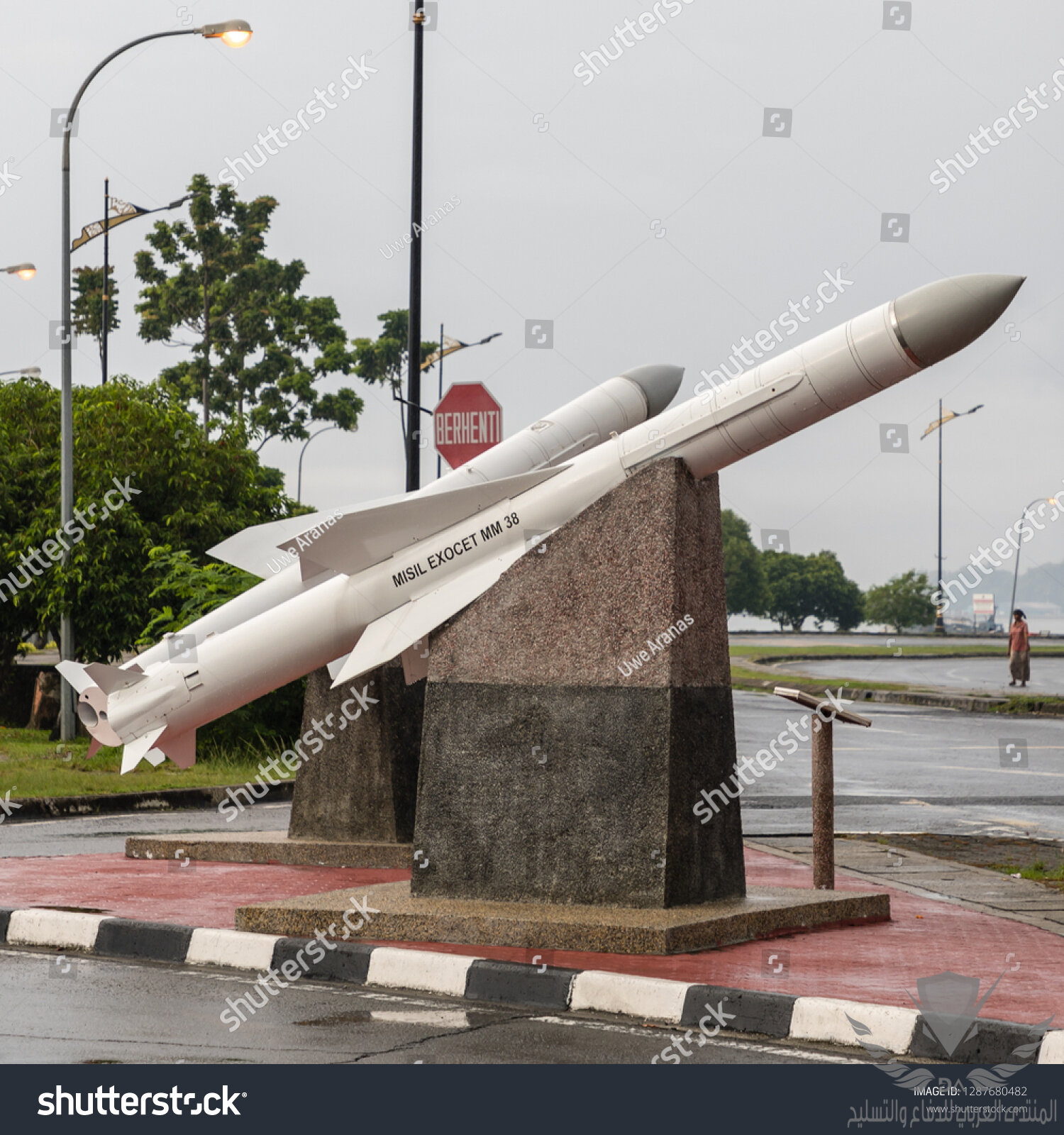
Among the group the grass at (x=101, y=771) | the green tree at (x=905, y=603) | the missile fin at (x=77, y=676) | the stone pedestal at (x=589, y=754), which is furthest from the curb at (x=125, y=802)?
the green tree at (x=905, y=603)

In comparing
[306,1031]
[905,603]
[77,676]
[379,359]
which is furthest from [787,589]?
[306,1031]

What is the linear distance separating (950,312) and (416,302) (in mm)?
10345

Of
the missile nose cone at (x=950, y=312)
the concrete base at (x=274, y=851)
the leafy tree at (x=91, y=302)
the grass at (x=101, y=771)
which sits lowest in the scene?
the concrete base at (x=274, y=851)

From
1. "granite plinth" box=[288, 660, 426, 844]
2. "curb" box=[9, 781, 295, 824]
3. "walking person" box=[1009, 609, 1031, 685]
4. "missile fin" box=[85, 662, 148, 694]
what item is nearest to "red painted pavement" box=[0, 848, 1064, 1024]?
"granite plinth" box=[288, 660, 426, 844]

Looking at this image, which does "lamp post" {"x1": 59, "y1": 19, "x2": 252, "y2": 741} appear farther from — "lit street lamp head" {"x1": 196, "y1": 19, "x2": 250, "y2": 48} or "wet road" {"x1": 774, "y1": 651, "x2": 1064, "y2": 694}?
"wet road" {"x1": 774, "y1": 651, "x2": 1064, "y2": 694}

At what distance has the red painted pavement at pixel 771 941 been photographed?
22.3 feet

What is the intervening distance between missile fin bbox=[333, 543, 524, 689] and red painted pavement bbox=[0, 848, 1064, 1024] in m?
1.53

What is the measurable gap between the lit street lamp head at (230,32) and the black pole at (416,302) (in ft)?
6.82

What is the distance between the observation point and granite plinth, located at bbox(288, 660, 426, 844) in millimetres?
11062

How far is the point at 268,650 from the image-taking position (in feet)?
33.9

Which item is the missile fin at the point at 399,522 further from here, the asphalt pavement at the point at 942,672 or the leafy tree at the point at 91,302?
the leafy tree at the point at 91,302

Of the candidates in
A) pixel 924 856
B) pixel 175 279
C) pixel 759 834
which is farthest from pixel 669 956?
pixel 175 279

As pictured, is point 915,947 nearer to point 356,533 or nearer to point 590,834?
point 590,834

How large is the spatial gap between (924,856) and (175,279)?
4278 cm
